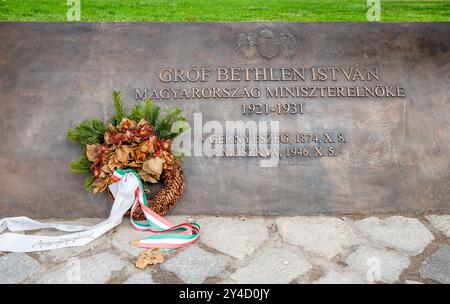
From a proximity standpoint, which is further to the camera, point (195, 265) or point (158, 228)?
point (158, 228)

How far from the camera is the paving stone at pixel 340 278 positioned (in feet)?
7.06

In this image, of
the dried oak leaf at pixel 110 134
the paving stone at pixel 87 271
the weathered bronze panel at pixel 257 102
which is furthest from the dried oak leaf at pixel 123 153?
the paving stone at pixel 87 271

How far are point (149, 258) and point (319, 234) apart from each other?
1258mm

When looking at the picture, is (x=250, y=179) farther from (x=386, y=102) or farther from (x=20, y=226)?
(x=20, y=226)

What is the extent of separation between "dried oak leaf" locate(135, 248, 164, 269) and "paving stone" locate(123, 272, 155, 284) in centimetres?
7

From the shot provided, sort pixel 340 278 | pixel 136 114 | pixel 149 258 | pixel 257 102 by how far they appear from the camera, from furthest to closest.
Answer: pixel 257 102
pixel 136 114
pixel 149 258
pixel 340 278

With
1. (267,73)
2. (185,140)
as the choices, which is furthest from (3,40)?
(267,73)

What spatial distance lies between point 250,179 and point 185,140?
654 mm

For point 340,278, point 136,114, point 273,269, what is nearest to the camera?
point 340,278

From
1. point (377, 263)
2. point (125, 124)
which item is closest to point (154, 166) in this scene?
point (125, 124)

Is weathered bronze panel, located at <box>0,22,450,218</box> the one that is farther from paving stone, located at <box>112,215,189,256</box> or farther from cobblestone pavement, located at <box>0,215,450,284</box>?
cobblestone pavement, located at <box>0,215,450,284</box>

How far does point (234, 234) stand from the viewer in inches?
109

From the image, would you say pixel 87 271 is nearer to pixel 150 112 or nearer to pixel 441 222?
pixel 150 112

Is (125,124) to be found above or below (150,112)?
below
